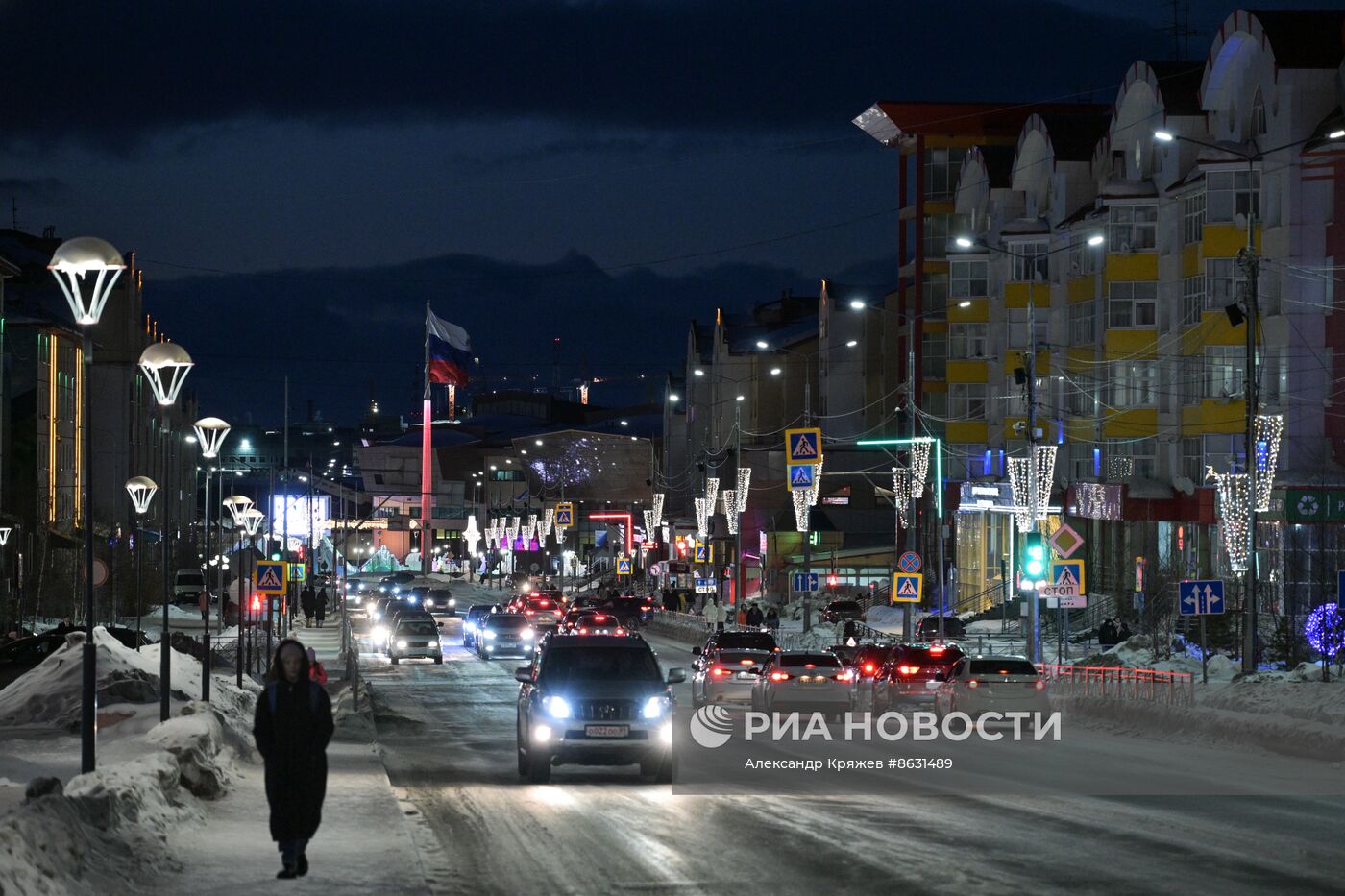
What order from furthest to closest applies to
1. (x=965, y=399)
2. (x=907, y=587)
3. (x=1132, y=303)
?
(x=965, y=399), (x=1132, y=303), (x=907, y=587)

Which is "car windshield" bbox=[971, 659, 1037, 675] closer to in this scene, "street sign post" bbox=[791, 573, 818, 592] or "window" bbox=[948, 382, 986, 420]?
"street sign post" bbox=[791, 573, 818, 592]

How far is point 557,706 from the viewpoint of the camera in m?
22.1

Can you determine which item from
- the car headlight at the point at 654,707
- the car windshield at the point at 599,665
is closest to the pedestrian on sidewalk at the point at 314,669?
the car windshield at the point at 599,665

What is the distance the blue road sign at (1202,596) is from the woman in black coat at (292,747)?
24.6 metres

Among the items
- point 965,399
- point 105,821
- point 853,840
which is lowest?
point 853,840

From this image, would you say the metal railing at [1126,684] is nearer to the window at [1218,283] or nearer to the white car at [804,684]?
the white car at [804,684]

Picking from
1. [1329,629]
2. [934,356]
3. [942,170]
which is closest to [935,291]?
[934,356]

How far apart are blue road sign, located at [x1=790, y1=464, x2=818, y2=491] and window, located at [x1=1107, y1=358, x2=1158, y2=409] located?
1480 cm

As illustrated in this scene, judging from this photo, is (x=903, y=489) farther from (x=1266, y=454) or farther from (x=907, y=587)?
(x=1266, y=454)

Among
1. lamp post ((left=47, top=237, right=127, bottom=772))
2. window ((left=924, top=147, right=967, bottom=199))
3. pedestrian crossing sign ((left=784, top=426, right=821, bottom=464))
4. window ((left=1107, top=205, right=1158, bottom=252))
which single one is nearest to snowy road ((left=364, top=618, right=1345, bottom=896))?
lamp post ((left=47, top=237, right=127, bottom=772))

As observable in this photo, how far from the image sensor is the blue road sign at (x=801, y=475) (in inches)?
2080

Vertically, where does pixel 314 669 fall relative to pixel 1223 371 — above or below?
below

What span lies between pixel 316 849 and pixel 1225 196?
47.9m

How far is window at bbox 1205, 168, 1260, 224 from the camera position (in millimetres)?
55844
